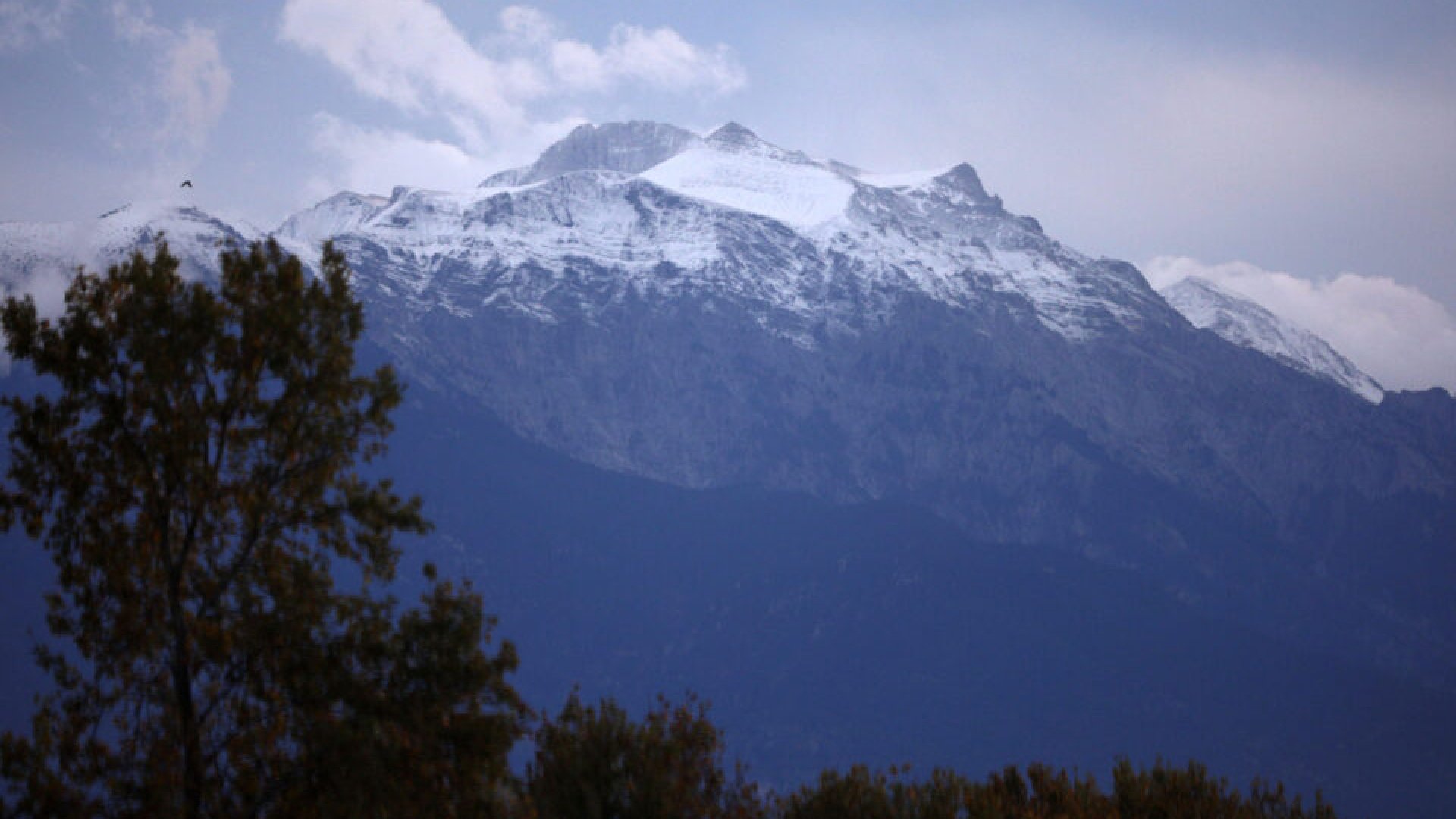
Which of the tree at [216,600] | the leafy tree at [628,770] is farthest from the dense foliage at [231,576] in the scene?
the leafy tree at [628,770]

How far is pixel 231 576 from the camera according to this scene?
942 inches

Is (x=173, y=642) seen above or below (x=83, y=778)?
above

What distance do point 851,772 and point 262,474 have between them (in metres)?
18.4

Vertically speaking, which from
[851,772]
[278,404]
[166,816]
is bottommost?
[166,816]

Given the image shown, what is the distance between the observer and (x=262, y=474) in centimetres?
2442

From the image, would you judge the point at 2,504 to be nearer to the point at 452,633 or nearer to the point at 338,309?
the point at 338,309

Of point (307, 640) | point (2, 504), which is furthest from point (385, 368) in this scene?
point (2, 504)

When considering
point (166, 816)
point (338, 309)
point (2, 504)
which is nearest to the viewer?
point (166, 816)

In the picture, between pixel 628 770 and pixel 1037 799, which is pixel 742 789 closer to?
pixel 628 770

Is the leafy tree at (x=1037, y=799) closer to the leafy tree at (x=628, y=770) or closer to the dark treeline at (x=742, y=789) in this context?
the dark treeline at (x=742, y=789)

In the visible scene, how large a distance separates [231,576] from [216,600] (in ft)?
1.71

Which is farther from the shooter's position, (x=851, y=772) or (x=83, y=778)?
(x=851, y=772)

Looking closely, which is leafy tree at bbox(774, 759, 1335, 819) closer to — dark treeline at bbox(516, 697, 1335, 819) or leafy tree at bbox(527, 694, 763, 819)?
dark treeline at bbox(516, 697, 1335, 819)

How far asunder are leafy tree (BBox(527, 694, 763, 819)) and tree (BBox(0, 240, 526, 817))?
800 cm
